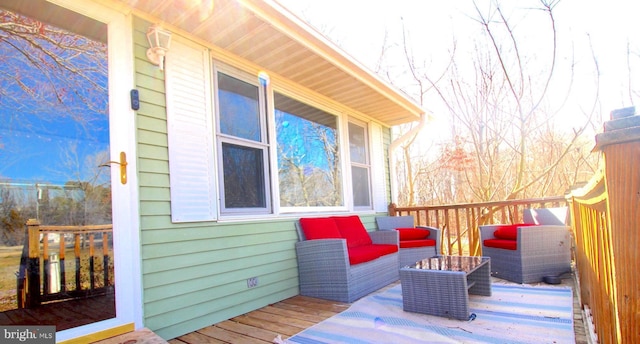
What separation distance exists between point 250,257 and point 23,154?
73.6 inches

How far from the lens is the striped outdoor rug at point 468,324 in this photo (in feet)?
7.50

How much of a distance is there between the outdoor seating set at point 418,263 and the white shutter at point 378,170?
1.12 metres

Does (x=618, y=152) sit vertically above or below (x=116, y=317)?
above

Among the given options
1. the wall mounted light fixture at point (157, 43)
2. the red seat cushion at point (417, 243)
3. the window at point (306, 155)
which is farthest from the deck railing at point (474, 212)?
the wall mounted light fixture at point (157, 43)

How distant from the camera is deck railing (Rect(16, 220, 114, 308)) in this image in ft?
6.84

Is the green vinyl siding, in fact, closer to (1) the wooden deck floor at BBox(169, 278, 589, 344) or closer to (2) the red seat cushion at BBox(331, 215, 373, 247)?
(1) the wooden deck floor at BBox(169, 278, 589, 344)

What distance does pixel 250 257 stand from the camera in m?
3.19

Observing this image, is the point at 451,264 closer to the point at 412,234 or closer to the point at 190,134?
the point at 412,234

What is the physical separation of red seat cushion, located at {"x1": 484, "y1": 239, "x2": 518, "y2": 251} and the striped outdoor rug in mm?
604

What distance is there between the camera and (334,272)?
332cm

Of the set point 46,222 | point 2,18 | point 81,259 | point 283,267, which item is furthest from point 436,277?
point 2,18

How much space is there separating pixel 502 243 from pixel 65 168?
14.0 ft

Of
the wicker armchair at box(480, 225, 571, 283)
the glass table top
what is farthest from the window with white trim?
the wicker armchair at box(480, 225, 571, 283)

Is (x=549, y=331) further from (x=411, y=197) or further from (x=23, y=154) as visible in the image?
(x=411, y=197)
